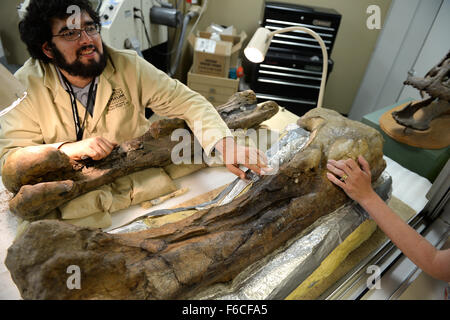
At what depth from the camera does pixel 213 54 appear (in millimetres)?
3225

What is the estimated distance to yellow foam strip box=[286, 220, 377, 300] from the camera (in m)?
1.37

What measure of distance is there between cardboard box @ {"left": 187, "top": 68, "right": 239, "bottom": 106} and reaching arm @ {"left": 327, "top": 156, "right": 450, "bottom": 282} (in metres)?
1.98

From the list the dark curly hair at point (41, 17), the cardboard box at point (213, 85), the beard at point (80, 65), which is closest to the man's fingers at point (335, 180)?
the beard at point (80, 65)

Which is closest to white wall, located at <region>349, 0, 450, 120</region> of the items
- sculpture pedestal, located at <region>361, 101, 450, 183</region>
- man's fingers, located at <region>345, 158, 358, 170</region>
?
sculpture pedestal, located at <region>361, 101, 450, 183</region>

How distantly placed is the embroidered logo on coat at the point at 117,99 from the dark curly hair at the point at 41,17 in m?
0.44

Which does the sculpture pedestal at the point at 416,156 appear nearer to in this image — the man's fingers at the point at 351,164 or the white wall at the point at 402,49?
the white wall at the point at 402,49

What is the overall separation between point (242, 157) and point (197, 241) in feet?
2.10

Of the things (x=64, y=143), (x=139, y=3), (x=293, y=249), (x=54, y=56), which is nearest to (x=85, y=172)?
(x=64, y=143)

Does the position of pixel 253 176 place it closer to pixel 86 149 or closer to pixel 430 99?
pixel 86 149

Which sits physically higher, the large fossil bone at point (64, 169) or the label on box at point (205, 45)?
the label on box at point (205, 45)

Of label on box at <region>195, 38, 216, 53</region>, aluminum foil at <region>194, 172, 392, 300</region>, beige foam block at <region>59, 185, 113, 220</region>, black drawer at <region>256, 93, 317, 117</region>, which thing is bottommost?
black drawer at <region>256, 93, 317, 117</region>

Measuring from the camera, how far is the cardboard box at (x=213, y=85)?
10.9 ft

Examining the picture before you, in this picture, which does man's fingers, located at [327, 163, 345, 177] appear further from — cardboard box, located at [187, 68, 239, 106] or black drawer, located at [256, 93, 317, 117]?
black drawer, located at [256, 93, 317, 117]

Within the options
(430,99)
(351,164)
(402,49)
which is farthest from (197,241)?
(402,49)
